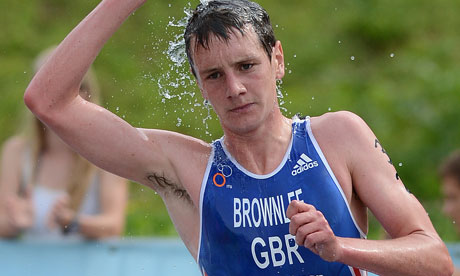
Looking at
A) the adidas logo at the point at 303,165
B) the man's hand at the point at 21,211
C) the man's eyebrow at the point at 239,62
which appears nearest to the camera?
the man's eyebrow at the point at 239,62

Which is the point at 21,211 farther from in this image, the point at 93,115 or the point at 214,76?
the point at 214,76

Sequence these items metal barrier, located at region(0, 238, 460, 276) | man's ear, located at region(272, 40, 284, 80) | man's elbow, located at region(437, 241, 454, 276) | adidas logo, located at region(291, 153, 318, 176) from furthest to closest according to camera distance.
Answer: metal barrier, located at region(0, 238, 460, 276), man's ear, located at region(272, 40, 284, 80), adidas logo, located at region(291, 153, 318, 176), man's elbow, located at region(437, 241, 454, 276)

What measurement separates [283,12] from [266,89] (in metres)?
6.53

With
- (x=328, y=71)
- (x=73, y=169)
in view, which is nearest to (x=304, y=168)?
(x=73, y=169)

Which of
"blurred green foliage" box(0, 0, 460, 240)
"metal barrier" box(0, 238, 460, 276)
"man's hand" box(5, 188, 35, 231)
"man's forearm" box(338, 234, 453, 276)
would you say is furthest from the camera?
"blurred green foliage" box(0, 0, 460, 240)

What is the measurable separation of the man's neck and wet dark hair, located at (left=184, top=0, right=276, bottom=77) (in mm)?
290

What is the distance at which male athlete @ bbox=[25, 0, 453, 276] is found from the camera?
2961 millimetres

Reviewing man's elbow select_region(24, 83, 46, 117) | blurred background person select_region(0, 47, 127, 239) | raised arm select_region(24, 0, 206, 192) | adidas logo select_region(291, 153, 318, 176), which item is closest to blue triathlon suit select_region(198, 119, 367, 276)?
adidas logo select_region(291, 153, 318, 176)

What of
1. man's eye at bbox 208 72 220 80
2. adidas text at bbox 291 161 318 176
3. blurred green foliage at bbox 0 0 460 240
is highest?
blurred green foliage at bbox 0 0 460 240

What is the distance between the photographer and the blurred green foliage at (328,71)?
23.9 feet

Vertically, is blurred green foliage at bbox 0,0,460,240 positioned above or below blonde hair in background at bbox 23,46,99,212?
above

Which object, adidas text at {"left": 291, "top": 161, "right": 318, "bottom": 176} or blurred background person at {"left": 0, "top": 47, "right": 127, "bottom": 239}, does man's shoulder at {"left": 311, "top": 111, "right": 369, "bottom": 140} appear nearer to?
adidas text at {"left": 291, "top": 161, "right": 318, "bottom": 176}

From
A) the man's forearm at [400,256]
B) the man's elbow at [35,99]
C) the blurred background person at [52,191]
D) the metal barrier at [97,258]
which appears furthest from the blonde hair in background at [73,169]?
the man's forearm at [400,256]

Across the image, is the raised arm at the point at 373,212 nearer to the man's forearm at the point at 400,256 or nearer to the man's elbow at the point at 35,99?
the man's forearm at the point at 400,256
